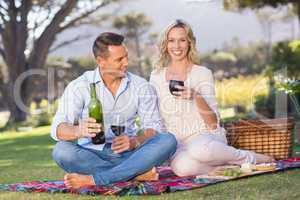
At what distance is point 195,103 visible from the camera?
403cm

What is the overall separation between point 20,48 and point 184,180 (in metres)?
12.4

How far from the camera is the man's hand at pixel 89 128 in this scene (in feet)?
11.2

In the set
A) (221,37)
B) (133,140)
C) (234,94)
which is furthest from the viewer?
(221,37)

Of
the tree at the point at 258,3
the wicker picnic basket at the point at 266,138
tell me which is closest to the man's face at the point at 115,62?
the wicker picnic basket at the point at 266,138

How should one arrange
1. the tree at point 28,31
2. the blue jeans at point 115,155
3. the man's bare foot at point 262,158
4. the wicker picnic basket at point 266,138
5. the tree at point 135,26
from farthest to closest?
the tree at point 135,26 < the tree at point 28,31 < the wicker picnic basket at point 266,138 < the man's bare foot at point 262,158 < the blue jeans at point 115,155

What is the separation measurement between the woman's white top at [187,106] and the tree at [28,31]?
11416 millimetres

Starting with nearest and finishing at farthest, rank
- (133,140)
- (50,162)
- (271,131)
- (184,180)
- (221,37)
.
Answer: (133,140) < (184,180) < (271,131) < (50,162) < (221,37)

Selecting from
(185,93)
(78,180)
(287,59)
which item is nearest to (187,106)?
(185,93)

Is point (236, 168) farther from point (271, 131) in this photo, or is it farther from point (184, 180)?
point (271, 131)

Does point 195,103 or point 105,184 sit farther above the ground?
point 195,103

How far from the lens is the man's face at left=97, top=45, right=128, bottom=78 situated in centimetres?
373

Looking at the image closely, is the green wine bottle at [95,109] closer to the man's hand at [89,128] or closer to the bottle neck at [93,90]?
the bottle neck at [93,90]

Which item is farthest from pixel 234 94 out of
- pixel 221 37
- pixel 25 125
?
pixel 221 37

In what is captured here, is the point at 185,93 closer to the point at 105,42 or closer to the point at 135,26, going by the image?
the point at 105,42
